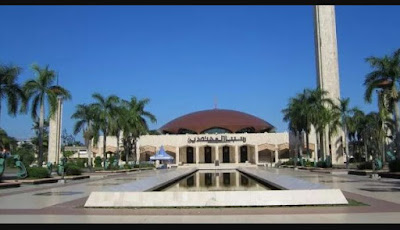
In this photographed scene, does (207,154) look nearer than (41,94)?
No

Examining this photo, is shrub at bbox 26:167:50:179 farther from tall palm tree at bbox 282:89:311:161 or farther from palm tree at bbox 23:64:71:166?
tall palm tree at bbox 282:89:311:161

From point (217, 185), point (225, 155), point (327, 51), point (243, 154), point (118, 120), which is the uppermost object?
point (327, 51)

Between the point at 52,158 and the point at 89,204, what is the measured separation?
4358 centimetres

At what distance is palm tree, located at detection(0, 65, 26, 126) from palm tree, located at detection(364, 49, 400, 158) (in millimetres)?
22531

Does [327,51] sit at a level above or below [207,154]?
above

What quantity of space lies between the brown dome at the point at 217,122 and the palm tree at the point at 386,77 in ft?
202

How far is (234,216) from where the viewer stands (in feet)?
31.7

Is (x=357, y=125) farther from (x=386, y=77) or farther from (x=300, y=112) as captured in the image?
(x=386, y=77)

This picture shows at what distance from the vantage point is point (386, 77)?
1176 inches

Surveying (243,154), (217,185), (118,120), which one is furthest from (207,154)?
(217,185)

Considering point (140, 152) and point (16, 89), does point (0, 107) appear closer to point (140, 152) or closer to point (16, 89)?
point (16, 89)

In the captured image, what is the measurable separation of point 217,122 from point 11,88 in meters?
68.9

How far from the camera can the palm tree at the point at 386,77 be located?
29172mm
